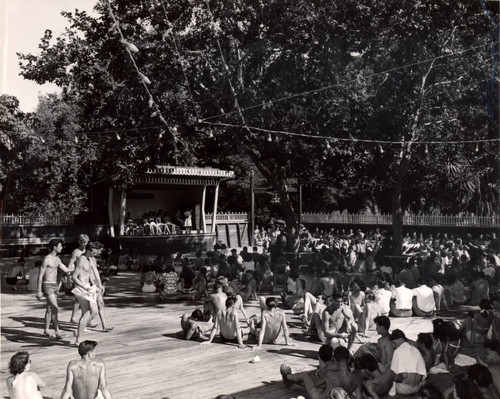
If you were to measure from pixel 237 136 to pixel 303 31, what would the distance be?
4.23 metres

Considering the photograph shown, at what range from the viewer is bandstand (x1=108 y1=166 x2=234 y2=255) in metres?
25.2

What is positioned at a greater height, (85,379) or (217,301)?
(217,301)

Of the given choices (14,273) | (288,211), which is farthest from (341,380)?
(288,211)

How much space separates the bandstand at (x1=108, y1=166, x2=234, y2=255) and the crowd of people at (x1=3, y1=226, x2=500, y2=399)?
7.81 meters

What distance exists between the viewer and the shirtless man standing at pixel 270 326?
9.27 m

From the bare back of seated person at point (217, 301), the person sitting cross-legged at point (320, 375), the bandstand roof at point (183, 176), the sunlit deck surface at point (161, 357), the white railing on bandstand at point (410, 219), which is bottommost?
the sunlit deck surface at point (161, 357)

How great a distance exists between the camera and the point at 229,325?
31.3 feet

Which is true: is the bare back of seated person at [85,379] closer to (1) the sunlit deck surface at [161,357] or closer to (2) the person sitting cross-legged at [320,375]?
(1) the sunlit deck surface at [161,357]

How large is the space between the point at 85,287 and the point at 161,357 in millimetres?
1869

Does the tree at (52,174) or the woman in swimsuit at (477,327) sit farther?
the tree at (52,174)

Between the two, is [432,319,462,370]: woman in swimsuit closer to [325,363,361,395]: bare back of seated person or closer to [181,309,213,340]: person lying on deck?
[325,363,361,395]: bare back of seated person

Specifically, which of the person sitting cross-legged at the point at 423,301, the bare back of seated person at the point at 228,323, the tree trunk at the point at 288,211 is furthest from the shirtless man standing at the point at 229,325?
the tree trunk at the point at 288,211

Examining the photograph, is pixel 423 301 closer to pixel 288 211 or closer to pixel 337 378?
pixel 337 378

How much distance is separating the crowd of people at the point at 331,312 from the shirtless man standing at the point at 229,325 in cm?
2
